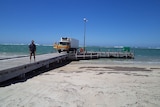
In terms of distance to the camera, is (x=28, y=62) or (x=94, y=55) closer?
(x=28, y=62)

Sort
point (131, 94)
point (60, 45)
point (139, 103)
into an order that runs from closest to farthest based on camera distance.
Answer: point (139, 103) < point (131, 94) < point (60, 45)

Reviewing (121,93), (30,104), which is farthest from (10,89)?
(121,93)

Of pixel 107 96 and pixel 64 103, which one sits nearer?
pixel 64 103

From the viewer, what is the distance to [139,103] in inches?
298

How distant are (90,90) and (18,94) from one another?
11.7 ft

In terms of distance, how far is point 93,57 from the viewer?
37344 mm

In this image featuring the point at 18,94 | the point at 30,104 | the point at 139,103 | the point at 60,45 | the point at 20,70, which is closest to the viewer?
the point at 30,104

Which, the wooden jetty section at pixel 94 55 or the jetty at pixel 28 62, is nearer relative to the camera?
the jetty at pixel 28 62

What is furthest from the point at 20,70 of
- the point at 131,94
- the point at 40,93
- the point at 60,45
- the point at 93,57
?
the point at 93,57

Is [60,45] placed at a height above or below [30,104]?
above

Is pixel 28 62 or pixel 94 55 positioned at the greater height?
pixel 28 62

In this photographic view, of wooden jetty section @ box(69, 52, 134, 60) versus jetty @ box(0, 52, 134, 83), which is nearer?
jetty @ box(0, 52, 134, 83)

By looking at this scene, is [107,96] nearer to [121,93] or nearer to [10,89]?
[121,93]

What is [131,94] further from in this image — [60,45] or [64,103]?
[60,45]
